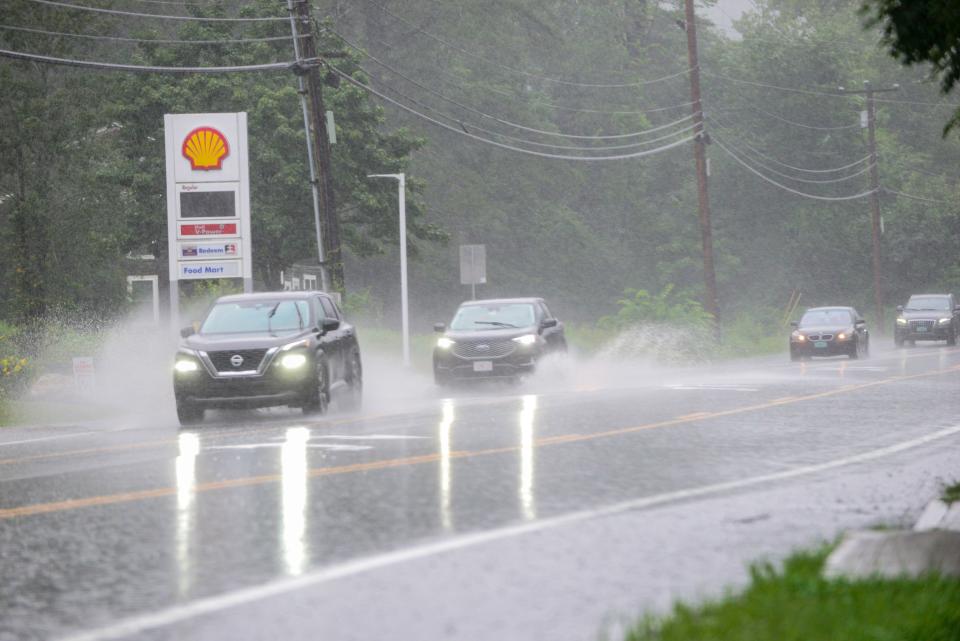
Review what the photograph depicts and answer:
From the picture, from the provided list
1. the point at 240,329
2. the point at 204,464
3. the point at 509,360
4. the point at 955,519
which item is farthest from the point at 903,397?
the point at 955,519

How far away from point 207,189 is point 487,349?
738cm

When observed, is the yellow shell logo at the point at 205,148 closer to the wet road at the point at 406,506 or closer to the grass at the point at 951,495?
the wet road at the point at 406,506

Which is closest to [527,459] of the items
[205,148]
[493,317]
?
[493,317]

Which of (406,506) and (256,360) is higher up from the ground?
(256,360)

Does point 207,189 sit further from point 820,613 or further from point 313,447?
point 820,613

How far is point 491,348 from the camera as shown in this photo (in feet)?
92.7

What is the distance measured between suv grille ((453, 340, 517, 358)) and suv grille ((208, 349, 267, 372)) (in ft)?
27.3

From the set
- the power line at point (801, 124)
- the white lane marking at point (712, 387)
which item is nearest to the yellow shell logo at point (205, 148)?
the white lane marking at point (712, 387)

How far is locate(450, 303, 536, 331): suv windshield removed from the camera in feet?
96.1

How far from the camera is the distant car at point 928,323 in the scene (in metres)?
53.2

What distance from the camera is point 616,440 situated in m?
16.3

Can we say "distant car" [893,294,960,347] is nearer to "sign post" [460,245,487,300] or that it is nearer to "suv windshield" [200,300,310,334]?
"sign post" [460,245,487,300]

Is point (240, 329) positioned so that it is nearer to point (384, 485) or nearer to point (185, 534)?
point (384, 485)

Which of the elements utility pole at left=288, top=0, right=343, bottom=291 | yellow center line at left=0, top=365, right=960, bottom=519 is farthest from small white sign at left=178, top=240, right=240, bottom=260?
yellow center line at left=0, top=365, right=960, bottom=519
